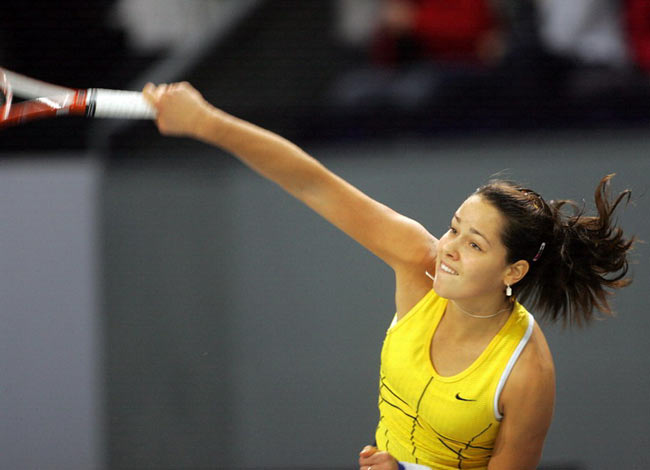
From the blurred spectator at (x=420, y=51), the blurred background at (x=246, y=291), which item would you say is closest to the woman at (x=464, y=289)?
the blurred background at (x=246, y=291)

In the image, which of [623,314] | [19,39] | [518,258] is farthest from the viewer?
[19,39]

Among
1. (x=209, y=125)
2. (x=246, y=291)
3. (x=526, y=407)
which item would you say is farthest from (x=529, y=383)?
(x=246, y=291)

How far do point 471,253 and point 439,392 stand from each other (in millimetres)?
295

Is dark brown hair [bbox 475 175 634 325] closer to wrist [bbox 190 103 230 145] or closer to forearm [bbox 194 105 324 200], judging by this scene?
forearm [bbox 194 105 324 200]

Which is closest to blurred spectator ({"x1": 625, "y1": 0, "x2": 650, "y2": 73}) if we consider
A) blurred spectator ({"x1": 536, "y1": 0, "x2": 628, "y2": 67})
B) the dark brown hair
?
blurred spectator ({"x1": 536, "y1": 0, "x2": 628, "y2": 67})

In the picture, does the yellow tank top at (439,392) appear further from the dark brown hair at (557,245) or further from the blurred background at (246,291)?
the blurred background at (246,291)

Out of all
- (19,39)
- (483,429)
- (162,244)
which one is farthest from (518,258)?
(19,39)

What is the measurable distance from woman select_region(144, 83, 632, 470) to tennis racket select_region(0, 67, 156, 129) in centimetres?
5

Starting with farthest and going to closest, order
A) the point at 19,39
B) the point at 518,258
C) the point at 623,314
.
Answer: the point at 19,39, the point at 623,314, the point at 518,258

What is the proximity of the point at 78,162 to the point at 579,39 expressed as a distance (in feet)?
6.42

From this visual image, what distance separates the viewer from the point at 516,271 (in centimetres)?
173

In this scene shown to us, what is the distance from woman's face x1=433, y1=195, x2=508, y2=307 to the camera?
1.66 metres

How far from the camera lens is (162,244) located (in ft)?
10.2

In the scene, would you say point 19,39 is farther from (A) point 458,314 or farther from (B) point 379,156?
(A) point 458,314
